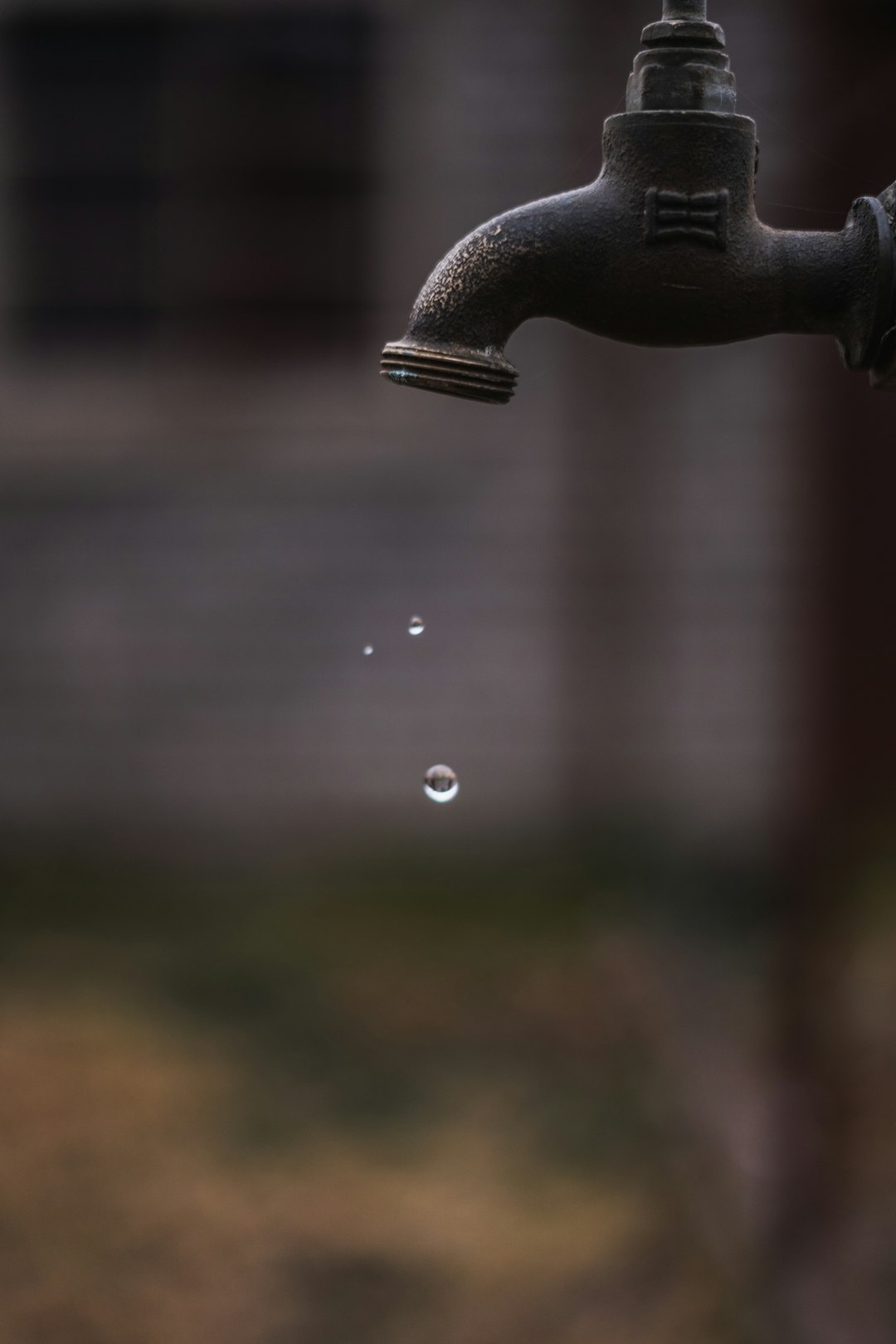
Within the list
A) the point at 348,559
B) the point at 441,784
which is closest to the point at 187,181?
the point at 348,559

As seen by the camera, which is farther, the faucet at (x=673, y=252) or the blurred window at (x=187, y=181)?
the blurred window at (x=187, y=181)

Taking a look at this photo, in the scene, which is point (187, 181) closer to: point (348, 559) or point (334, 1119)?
point (348, 559)

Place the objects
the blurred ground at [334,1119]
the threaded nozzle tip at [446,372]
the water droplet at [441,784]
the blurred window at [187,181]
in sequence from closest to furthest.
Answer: the threaded nozzle tip at [446,372] < the blurred ground at [334,1119] < the water droplet at [441,784] < the blurred window at [187,181]

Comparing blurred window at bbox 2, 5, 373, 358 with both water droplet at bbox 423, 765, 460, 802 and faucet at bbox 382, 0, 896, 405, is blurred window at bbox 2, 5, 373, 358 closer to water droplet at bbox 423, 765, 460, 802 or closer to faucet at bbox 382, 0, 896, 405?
water droplet at bbox 423, 765, 460, 802

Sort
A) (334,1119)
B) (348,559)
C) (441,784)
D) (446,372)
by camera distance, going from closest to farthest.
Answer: (446,372), (334,1119), (441,784), (348,559)

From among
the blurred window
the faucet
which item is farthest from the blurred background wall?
the faucet

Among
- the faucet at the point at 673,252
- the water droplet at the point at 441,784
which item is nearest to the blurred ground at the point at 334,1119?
the water droplet at the point at 441,784

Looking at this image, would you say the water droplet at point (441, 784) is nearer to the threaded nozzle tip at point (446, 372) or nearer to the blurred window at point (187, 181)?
the blurred window at point (187, 181)

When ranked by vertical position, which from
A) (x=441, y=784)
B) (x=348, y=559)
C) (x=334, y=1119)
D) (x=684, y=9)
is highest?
(x=348, y=559)
